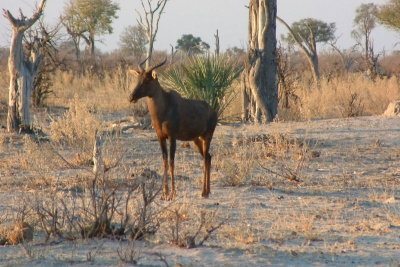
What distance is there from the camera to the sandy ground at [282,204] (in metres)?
5.79

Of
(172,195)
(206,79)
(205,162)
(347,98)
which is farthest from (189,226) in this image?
(347,98)

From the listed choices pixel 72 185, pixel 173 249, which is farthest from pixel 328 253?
pixel 72 185

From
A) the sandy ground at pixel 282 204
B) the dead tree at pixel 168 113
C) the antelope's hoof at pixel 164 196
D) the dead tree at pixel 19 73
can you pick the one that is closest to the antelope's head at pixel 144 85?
the dead tree at pixel 168 113

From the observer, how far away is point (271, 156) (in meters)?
11.3

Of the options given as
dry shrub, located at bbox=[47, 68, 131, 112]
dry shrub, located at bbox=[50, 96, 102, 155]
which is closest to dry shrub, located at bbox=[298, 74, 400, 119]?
dry shrub, located at bbox=[47, 68, 131, 112]

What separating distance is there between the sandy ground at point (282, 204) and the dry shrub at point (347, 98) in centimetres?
284

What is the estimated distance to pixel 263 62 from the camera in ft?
49.4

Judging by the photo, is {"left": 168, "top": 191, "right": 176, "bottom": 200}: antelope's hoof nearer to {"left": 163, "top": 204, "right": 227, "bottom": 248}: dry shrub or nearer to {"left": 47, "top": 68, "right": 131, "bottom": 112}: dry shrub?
{"left": 163, "top": 204, "right": 227, "bottom": 248}: dry shrub

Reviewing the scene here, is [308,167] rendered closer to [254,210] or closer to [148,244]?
[254,210]

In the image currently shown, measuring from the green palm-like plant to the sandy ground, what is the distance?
0.72m

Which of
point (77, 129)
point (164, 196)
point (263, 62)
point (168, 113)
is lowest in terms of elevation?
point (164, 196)

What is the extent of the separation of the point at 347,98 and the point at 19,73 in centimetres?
858

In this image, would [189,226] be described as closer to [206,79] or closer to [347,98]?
[206,79]

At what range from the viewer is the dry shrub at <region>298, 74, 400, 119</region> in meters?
17.0
